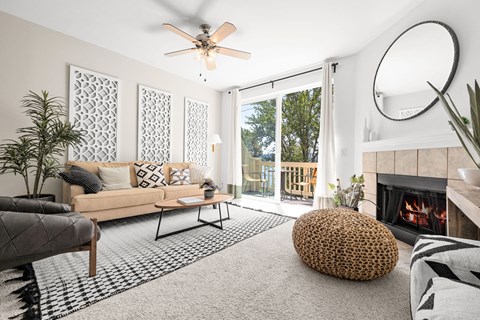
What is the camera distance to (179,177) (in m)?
3.71

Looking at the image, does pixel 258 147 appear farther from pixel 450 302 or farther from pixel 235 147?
pixel 450 302

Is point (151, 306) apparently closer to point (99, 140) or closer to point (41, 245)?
point (41, 245)

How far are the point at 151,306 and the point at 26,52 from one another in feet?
11.5

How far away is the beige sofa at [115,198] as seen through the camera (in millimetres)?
2395

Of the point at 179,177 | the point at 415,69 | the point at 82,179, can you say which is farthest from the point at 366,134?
the point at 82,179

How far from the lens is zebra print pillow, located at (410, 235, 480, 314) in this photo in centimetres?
83

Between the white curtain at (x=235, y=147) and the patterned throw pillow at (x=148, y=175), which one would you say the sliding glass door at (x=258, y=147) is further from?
the patterned throw pillow at (x=148, y=175)

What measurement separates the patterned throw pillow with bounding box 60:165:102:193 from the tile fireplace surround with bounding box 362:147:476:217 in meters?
3.59

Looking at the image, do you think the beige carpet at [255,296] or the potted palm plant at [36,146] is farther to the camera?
the potted palm plant at [36,146]

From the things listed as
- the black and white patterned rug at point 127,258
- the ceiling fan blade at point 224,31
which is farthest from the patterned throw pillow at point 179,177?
the ceiling fan blade at point 224,31

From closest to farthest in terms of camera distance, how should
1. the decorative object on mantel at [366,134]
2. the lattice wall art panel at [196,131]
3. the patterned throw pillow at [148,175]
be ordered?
the decorative object on mantel at [366,134]
the patterned throw pillow at [148,175]
the lattice wall art panel at [196,131]

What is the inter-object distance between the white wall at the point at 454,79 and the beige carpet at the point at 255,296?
4.84ft

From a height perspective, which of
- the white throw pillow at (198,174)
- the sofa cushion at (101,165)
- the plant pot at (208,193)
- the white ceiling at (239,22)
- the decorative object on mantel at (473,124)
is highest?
the white ceiling at (239,22)

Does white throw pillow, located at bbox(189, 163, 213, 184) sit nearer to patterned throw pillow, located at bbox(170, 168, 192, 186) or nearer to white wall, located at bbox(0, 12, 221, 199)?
patterned throw pillow, located at bbox(170, 168, 192, 186)
